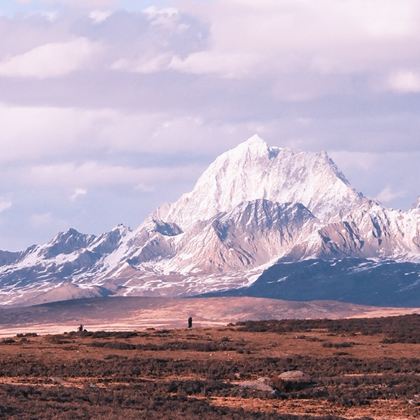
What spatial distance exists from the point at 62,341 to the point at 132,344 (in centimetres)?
600

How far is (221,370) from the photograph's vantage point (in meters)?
65.8

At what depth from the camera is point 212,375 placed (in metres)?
63.9

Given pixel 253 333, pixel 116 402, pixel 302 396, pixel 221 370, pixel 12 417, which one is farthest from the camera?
pixel 253 333

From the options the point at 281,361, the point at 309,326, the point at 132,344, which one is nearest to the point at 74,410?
the point at 281,361

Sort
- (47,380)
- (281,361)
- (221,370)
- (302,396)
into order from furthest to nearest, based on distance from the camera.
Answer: (281,361), (221,370), (47,380), (302,396)

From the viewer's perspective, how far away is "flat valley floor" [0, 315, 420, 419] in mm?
46031

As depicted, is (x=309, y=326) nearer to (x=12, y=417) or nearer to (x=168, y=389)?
(x=168, y=389)

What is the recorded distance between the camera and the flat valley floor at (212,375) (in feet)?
Answer: 151

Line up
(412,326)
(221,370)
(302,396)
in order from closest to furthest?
(302,396), (221,370), (412,326)

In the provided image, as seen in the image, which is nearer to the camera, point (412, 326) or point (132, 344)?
point (132, 344)

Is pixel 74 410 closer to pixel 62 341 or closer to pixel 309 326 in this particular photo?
pixel 62 341

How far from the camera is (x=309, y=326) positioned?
396 ft

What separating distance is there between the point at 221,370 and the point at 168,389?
11.5 m

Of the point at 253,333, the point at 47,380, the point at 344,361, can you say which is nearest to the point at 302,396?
the point at 47,380
